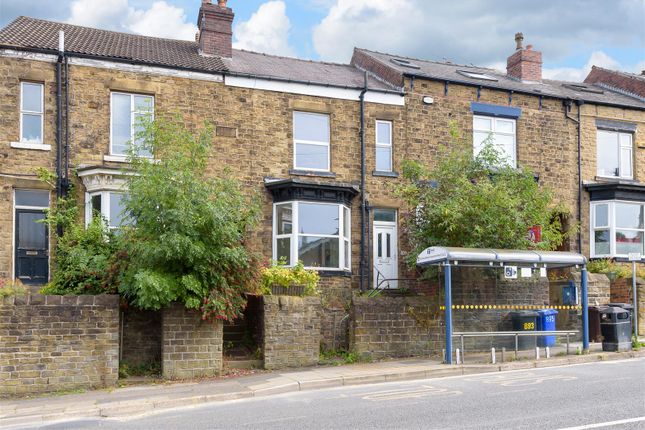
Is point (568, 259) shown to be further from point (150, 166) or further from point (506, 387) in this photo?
point (150, 166)

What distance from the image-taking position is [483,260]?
1703 cm

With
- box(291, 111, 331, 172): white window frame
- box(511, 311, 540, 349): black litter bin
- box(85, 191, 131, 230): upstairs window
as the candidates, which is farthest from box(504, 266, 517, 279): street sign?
box(85, 191, 131, 230): upstairs window

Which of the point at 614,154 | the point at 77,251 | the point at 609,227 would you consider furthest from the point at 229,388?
the point at 614,154

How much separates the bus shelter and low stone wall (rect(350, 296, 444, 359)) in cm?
111

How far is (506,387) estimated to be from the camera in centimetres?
1354

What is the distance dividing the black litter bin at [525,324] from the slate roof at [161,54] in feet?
26.7

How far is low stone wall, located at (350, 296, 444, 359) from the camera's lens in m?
17.4

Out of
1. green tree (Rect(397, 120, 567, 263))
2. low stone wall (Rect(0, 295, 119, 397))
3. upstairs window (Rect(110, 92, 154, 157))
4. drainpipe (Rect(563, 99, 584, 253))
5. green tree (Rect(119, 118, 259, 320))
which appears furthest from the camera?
drainpipe (Rect(563, 99, 584, 253))

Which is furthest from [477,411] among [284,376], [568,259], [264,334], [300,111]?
[300,111]

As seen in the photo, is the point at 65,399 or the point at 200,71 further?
the point at 200,71

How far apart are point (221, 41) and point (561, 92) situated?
469 inches

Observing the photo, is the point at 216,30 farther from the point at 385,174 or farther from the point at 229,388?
the point at 229,388

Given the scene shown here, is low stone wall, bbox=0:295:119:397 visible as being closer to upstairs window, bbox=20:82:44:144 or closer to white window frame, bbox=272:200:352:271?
upstairs window, bbox=20:82:44:144

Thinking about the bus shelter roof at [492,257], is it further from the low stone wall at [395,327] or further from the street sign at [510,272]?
the street sign at [510,272]
